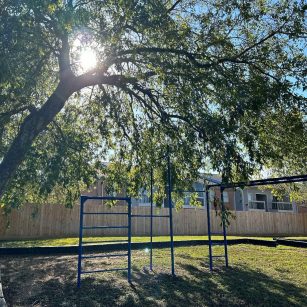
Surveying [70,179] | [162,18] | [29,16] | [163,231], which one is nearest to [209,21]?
[162,18]

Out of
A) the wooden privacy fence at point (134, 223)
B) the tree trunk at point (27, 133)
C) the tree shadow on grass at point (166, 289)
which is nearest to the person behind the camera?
the tree shadow on grass at point (166, 289)

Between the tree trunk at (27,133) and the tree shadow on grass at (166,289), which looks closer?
the tree shadow on grass at (166,289)

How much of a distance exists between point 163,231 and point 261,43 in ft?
49.4

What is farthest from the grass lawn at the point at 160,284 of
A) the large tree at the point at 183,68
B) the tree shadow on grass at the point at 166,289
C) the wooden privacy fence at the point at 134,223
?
the wooden privacy fence at the point at 134,223

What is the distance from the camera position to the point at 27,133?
23.8ft

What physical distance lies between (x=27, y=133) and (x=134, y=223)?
13980 millimetres

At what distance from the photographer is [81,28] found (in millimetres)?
6391

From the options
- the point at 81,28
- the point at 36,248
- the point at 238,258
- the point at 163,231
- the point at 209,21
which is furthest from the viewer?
the point at 163,231

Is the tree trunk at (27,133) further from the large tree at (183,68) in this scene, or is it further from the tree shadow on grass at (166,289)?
the tree shadow on grass at (166,289)

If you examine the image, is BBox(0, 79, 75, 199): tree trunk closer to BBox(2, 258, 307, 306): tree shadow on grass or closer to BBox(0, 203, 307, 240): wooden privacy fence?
BBox(2, 258, 307, 306): tree shadow on grass

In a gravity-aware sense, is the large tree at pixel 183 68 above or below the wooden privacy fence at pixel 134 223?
above

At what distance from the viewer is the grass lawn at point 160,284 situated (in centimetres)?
563

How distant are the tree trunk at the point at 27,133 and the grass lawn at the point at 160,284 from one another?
2.33 meters

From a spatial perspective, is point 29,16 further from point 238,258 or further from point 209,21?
point 238,258
